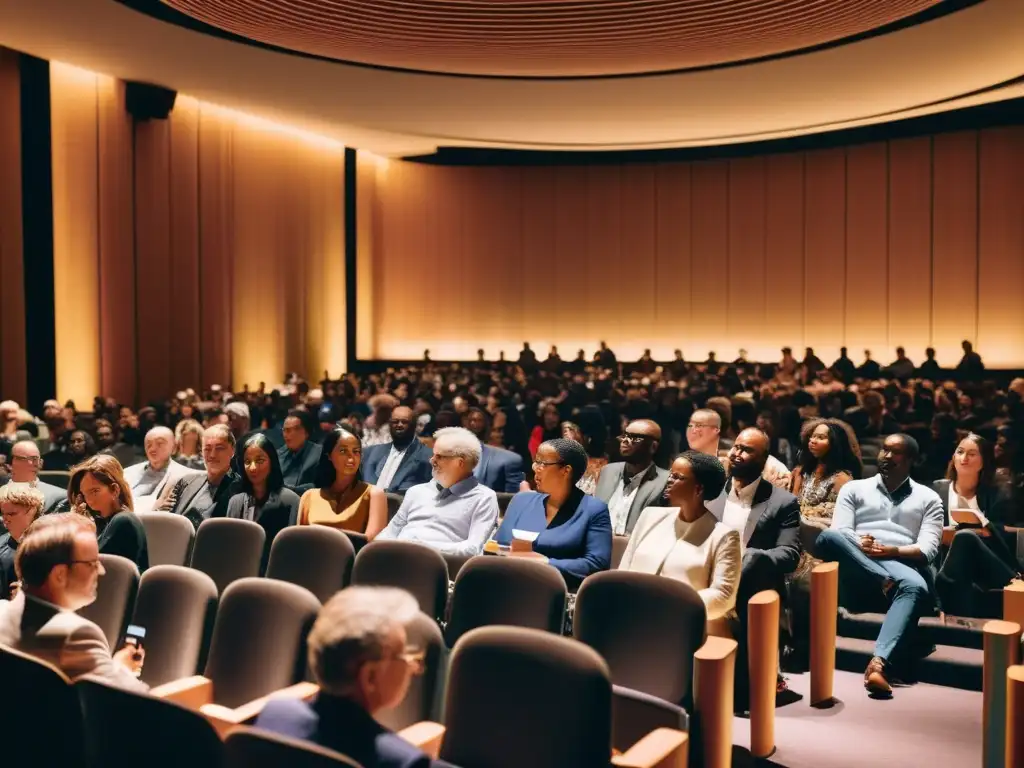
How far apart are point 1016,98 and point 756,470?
13503mm

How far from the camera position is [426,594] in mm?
3818

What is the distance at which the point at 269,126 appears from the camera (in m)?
17.6

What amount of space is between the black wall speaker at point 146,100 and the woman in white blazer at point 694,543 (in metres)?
11.7

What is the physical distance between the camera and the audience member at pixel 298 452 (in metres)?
6.55

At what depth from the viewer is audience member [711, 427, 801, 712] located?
4.48 meters

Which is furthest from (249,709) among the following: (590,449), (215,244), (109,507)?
(215,244)

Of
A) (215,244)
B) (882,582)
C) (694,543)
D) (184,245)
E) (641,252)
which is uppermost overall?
(641,252)

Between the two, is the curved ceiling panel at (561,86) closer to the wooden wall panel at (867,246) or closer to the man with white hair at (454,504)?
the wooden wall panel at (867,246)

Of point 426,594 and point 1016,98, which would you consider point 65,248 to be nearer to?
point 426,594

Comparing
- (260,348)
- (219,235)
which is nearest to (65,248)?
(219,235)

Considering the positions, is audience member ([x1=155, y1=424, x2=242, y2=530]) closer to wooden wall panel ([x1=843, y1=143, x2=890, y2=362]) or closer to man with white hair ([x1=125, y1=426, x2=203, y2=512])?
man with white hair ([x1=125, y1=426, x2=203, y2=512])

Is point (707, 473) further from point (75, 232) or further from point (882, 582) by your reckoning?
point (75, 232)

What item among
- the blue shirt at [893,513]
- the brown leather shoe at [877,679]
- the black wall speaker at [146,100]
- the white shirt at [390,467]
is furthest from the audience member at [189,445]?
the black wall speaker at [146,100]

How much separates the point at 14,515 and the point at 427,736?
2.64 metres
